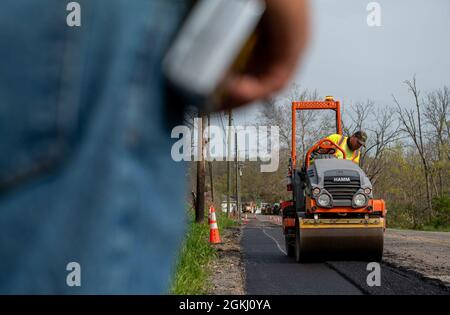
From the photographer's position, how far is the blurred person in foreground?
2.11ft

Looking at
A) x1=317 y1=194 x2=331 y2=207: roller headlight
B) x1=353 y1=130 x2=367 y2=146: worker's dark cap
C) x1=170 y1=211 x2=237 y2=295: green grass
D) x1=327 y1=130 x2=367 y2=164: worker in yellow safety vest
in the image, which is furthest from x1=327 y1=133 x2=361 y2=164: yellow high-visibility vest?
x1=170 y1=211 x2=237 y2=295: green grass

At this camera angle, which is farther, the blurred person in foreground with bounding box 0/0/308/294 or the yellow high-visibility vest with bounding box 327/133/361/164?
the yellow high-visibility vest with bounding box 327/133/361/164

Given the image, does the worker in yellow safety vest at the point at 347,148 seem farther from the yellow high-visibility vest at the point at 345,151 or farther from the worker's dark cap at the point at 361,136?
the worker's dark cap at the point at 361,136

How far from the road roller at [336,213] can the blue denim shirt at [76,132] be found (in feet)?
27.8

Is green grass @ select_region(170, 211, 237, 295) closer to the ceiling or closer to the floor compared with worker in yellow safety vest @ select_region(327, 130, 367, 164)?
closer to the floor

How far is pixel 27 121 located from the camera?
2.12ft

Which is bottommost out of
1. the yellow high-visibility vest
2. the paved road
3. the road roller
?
the paved road

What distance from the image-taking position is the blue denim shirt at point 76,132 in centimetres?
64

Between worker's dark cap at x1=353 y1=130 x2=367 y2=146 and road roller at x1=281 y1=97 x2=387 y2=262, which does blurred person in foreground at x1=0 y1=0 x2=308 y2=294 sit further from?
worker's dark cap at x1=353 y1=130 x2=367 y2=146

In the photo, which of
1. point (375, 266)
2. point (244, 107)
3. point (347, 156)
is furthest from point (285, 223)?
point (244, 107)
